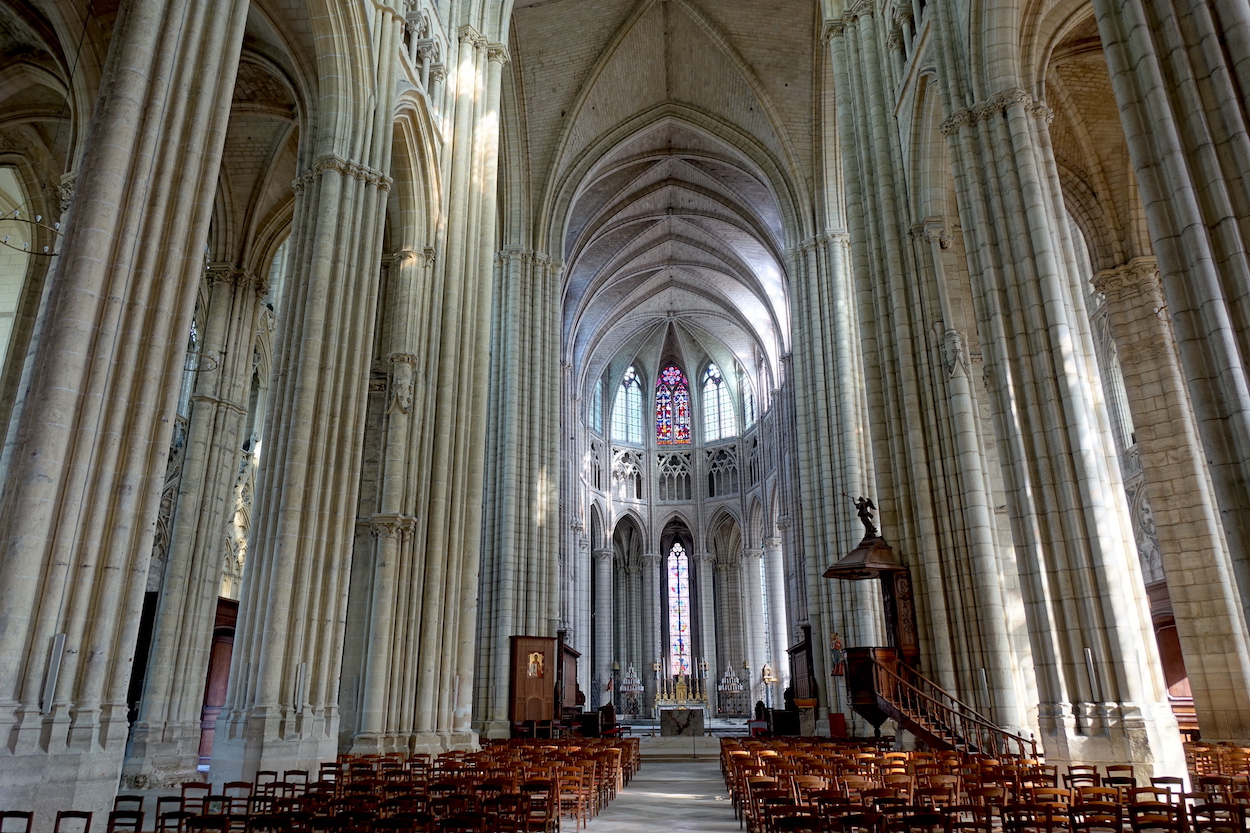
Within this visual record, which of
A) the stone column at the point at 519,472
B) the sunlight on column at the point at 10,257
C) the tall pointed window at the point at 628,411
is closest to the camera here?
the sunlight on column at the point at 10,257

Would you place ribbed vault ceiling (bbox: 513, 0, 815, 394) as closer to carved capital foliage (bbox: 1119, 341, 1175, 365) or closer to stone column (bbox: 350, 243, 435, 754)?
carved capital foliage (bbox: 1119, 341, 1175, 365)

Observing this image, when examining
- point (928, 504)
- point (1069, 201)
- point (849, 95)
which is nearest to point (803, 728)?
point (928, 504)

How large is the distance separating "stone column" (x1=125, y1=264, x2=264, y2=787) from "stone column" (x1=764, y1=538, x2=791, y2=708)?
1116 inches

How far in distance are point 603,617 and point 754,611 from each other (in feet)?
25.9

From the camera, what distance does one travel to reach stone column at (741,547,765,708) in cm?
4378

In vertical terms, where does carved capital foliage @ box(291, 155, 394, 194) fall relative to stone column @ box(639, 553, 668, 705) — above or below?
above

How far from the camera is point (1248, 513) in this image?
19.7 feet

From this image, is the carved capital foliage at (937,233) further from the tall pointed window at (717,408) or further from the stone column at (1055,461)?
the tall pointed window at (717,408)

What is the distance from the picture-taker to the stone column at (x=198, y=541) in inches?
594

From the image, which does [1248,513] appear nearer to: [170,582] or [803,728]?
[170,582]

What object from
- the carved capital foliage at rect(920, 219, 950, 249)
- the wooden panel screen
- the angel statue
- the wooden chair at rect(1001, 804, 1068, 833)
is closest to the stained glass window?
the wooden panel screen

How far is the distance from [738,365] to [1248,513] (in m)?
40.4

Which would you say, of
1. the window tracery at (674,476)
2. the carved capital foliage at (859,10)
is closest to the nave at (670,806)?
the carved capital foliage at (859,10)

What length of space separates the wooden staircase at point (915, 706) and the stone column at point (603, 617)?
98.5ft
